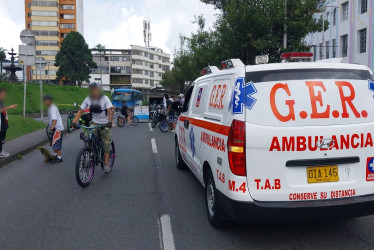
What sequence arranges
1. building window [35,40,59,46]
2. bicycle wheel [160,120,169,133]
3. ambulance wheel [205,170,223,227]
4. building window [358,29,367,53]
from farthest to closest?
1. building window [35,40,59,46]
2. building window [358,29,367,53]
3. bicycle wheel [160,120,169,133]
4. ambulance wheel [205,170,223,227]

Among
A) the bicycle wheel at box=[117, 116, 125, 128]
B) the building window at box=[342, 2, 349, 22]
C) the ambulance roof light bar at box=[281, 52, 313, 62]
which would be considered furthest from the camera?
the building window at box=[342, 2, 349, 22]

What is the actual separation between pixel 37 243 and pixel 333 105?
3358 mm

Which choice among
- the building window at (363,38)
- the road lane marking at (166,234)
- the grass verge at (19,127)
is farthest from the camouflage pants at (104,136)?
the building window at (363,38)

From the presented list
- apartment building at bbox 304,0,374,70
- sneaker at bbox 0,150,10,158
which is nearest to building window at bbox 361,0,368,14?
apartment building at bbox 304,0,374,70

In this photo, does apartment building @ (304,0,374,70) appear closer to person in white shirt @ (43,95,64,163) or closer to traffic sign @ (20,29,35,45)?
traffic sign @ (20,29,35,45)

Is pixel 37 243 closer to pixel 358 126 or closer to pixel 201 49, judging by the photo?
pixel 358 126

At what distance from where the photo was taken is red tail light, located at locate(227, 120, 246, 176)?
11.5ft

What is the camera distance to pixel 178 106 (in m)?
7.19

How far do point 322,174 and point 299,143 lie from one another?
1.32 ft

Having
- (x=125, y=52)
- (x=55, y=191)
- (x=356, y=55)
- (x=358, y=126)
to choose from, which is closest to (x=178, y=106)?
(x=55, y=191)

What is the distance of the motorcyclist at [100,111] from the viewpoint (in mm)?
6688

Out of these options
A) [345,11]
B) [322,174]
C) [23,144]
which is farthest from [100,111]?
[345,11]

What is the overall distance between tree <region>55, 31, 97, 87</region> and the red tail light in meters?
67.3

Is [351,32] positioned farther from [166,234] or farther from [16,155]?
[166,234]
